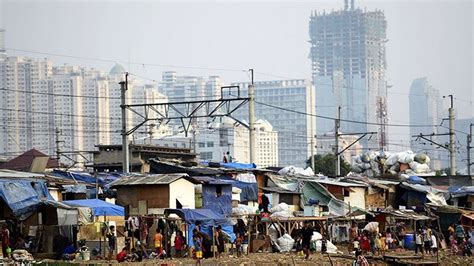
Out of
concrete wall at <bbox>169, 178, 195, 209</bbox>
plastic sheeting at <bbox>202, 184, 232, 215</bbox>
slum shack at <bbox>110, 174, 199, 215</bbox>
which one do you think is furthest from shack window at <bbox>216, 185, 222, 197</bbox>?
slum shack at <bbox>110, 174, 199, 215</bbox>

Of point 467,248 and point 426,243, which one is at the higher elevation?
point 426,243

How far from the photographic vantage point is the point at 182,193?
32.9 metres

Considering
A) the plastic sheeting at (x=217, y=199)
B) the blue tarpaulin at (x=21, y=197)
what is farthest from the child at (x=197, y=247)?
the plastic sheeting at (x=217, y=199)

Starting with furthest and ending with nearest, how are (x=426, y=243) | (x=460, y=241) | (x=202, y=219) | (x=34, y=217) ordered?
(x=460, y=241)
(x=426, y=243)
(x=202, y=219)
(x=34, y=217)

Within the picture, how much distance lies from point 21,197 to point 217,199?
307 inches

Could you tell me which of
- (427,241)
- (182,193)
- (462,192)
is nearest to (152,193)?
(182,193)

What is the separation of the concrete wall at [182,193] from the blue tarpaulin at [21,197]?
410cm

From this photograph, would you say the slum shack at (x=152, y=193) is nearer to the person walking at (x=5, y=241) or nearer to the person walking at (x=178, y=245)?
the person walking at (x=178, y=245)

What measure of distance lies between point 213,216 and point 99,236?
4.38 m

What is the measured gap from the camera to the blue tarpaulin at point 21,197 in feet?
94.7

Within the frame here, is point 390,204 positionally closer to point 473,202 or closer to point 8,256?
A: point 473,202

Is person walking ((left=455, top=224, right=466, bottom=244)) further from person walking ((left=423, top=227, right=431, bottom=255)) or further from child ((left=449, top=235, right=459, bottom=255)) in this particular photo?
person walking ((left=423, top=227, right=431, bottom=255))

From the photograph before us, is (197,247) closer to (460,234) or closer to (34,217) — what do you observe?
(34,217)

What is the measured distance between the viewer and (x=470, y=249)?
36.5m
